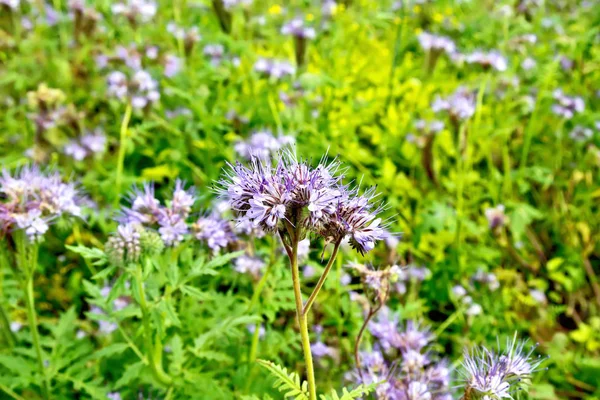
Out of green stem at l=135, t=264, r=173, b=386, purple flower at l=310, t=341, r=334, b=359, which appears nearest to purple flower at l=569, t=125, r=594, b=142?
purple flower at l=310, t=341, r=334, b=359

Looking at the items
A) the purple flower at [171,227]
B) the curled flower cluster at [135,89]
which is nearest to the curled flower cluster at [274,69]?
the curled flower cluster at [135,89]

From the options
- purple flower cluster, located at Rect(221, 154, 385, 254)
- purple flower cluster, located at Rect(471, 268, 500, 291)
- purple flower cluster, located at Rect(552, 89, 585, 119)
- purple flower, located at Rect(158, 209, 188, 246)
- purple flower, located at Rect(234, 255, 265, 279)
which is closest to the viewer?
purple flower cluster, located at Rect(221, 154, 385, 254)

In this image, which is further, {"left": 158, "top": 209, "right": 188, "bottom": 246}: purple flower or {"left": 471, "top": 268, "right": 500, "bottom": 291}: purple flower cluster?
{"left": 471, "top": 268, "right": 500, "bottom": 291}: purple flower cluster

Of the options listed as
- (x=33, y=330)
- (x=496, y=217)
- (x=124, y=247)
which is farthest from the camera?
(x=496, y=217)

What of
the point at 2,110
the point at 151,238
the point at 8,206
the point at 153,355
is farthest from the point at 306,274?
the point at 2,110

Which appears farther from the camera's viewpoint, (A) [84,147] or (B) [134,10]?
(B) [134,10]

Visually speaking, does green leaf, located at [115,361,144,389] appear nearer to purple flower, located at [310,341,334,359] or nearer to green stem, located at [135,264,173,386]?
green stem, located at [135,264,173,386]

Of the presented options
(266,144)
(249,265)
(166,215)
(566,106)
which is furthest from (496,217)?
(166,215)

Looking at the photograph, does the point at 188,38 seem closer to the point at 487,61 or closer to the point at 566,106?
the point at 487,61

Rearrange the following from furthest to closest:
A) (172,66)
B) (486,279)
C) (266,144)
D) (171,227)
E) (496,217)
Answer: (172,66), (496,217), (486,279), (266,144), (171,227)
